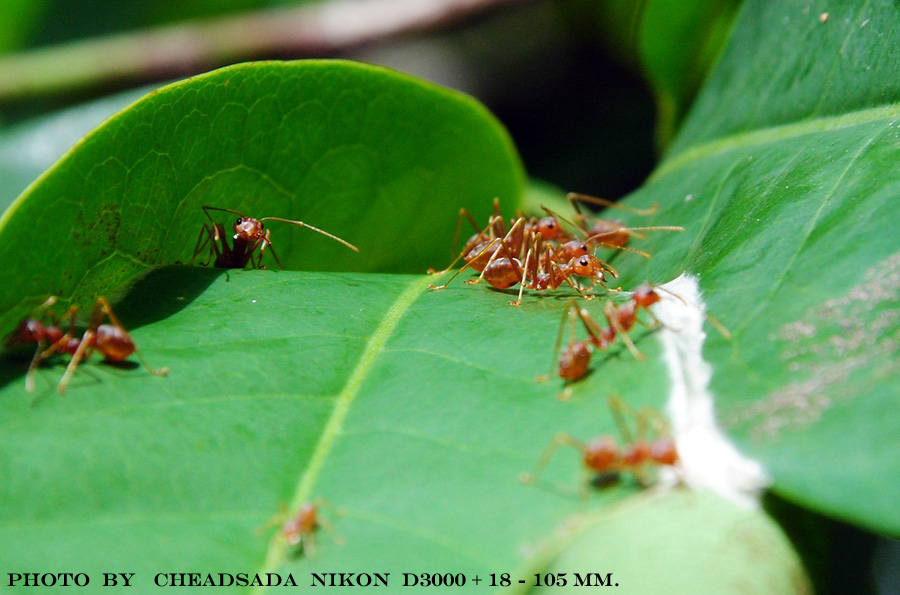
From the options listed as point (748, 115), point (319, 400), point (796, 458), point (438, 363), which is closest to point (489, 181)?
point (748, 115)

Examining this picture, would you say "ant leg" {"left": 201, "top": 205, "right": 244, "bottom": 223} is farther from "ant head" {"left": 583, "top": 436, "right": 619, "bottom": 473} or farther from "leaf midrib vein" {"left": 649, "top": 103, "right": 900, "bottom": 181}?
"leaf midrib vein" {"left": 649, "top": 103, "right": 900, "bottom": 181}

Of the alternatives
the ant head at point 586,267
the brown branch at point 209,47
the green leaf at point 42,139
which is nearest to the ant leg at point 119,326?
the ant head at point 586,267

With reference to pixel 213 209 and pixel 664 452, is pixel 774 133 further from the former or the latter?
pixel 213 209

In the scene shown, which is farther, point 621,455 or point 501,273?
point 501,273

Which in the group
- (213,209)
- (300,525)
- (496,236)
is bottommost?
(496,236)

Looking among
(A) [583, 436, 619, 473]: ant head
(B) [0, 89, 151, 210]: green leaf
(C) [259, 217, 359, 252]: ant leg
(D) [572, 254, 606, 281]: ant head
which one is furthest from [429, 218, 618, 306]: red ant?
(B) [0, 89, 151, 210]: green leaf

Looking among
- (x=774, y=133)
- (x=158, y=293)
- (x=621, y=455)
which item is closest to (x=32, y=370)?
(x=158, y=293)

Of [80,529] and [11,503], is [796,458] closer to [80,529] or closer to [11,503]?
[80,529]
